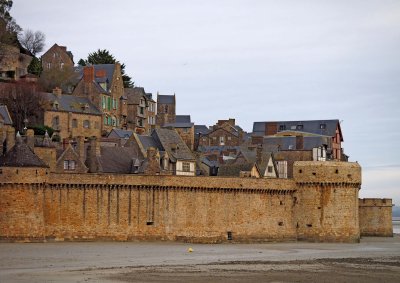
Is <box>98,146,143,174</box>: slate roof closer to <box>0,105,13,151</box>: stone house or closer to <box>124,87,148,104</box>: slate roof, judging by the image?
<box>0,105,13,151</box>: stone house

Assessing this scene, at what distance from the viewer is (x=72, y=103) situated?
86.1 m

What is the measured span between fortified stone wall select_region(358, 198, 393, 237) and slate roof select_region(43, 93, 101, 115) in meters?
26.8

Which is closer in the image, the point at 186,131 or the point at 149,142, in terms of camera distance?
the point at 149,142

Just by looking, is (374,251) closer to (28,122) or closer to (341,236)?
(341,236)

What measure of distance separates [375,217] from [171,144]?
17408 mm

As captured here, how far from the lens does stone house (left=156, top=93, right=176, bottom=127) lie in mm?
113562

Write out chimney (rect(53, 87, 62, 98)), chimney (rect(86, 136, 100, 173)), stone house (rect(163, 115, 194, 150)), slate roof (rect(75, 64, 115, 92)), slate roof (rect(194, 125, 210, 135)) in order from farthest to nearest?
slate roof (rect(194, 125, 210, 135)) → slate roof (rect(75, 64, 115, 92)) → stone house (rect(163, 115, 194, 150)) → chimney (rect(53, 87, 62, 98)) → chimney (rect(86, 136, 100, 173))

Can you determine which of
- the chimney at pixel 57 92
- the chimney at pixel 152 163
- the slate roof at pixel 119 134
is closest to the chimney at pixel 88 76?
the chimney at pixel 57 92

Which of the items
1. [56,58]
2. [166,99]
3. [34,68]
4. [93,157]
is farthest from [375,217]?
[166,99]

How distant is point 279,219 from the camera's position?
65250mm

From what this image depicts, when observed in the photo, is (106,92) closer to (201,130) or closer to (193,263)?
(201,130)

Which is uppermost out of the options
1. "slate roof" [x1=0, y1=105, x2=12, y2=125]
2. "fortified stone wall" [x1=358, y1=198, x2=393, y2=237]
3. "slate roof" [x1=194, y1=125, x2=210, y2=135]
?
"slate roof" [x1=194, y1=125, x2=210, y2=135]

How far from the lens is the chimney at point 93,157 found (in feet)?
216

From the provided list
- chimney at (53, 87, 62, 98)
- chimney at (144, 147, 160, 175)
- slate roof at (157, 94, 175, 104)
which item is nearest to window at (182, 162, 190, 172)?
chimney at (144, 147, 160, 175)
